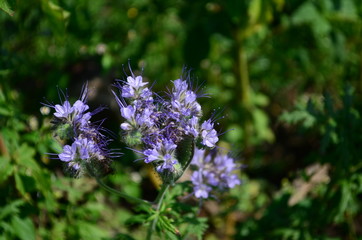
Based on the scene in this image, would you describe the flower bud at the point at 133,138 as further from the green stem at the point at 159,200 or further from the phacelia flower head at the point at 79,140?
the green stem at the point at 159,200

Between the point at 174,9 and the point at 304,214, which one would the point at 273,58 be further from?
the point at 304,214

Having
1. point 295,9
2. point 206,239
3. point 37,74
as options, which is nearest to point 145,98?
point 206,239

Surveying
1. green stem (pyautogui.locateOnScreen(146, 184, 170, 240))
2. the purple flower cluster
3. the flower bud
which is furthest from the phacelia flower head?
the purple flower cluster

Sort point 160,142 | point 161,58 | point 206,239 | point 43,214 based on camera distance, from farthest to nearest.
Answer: point 161,58, point 206,239, point 43,214, point 160,142

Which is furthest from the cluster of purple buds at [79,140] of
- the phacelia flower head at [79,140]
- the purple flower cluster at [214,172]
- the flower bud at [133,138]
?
the purple flower cluster at [214,172]

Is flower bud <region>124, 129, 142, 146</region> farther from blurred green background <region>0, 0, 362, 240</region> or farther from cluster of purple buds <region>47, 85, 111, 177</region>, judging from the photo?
blurred green background <region>0, 0, 362, 240</region>

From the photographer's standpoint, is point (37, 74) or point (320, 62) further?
point (320, 62)

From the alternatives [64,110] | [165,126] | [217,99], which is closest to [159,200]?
[165,126]
